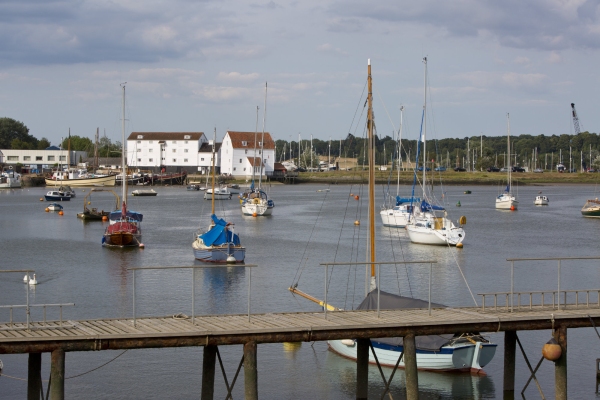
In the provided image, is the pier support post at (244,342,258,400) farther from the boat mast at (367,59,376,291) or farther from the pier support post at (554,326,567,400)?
the boat mast at (367,59,376,291)

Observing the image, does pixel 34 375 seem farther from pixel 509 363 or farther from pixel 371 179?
pixel 371 179

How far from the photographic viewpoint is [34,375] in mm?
23375

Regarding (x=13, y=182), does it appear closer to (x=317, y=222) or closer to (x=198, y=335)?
(x=317, y=222)

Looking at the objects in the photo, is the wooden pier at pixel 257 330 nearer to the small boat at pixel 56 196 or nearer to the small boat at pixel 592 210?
the small boat at pixel 592 210

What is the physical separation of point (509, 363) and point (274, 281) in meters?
25.6

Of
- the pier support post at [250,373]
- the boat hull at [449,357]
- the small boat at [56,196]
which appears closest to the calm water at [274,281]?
the boat hull at [449,357]

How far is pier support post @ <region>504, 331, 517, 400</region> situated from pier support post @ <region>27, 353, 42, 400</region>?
14.4 metres

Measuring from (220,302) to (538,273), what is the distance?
22481 millimetres

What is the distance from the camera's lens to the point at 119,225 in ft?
229

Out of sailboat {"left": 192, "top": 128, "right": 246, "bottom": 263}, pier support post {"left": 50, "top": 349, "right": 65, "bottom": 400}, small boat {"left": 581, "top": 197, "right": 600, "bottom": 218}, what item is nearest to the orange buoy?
pier support post {"left": 50, "top": 349, "right": 65, "bottom": 400}

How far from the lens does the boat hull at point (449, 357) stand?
29062mm

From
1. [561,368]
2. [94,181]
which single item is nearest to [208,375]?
[561,368]

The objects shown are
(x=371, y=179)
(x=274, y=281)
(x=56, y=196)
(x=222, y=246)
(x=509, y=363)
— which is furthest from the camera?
(x=56, y=196)

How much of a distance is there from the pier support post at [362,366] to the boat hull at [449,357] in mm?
2799
